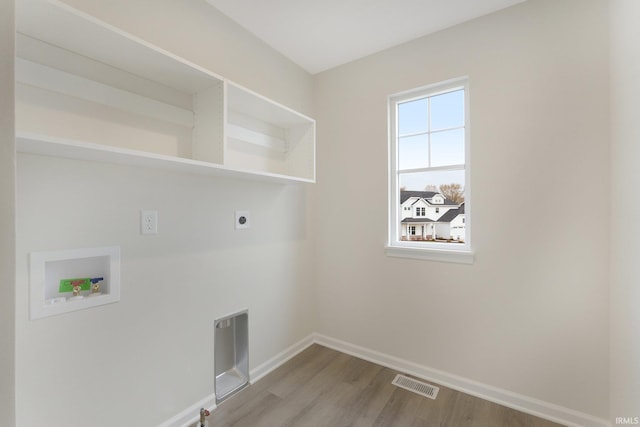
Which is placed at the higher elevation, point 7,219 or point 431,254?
point 7,219

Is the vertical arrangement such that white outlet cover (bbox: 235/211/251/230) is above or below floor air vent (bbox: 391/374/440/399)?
above

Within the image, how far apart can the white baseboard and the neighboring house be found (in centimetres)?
101

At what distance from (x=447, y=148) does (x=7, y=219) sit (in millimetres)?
2246

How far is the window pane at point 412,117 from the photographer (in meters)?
2.14

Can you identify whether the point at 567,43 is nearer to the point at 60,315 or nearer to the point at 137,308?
the point at 137,308

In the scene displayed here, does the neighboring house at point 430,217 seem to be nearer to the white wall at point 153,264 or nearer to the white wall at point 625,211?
the white wall at point 625,211

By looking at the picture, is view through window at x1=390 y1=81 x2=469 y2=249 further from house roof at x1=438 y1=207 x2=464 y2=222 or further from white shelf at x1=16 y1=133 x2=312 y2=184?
white shelf at x1=16 y1=133 x2=312 y2=184

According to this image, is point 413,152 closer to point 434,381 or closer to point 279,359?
point 434,381

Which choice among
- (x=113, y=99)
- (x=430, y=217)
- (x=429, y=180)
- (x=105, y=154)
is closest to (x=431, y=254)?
(x=430, y=217)

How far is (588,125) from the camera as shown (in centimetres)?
153

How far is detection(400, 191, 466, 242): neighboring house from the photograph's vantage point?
2.01 m

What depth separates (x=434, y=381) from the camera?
1.99m

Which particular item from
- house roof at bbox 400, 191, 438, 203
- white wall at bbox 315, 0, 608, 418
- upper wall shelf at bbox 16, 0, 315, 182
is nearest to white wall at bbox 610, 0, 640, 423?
white wall at bbox 315, 0, 608, 418

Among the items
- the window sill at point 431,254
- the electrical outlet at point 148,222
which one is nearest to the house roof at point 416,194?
the window sill at point 431,254
